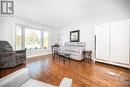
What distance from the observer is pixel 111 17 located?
3.90 m

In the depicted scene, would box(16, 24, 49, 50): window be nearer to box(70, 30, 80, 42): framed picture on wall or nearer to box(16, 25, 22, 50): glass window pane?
box(16, 25, 22, 50): glass window pane

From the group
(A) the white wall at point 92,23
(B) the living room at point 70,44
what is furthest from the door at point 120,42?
(A) the white wall at point 92,23

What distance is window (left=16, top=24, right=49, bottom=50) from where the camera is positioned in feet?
16.3

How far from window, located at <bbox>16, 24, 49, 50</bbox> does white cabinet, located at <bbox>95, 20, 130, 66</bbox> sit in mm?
4225

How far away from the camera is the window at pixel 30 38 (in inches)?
195

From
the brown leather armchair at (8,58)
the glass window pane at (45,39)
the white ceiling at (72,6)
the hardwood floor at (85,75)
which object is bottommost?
the hardwood floor at (85,75)

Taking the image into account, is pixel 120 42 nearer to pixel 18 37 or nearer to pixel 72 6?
pixel 72 6

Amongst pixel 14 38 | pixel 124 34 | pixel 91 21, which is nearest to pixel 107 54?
pixel 124 34

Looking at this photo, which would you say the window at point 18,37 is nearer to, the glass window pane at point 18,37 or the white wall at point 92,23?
the glass window pane at point 18,37

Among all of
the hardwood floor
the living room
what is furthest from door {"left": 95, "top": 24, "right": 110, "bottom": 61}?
the hardwood floor

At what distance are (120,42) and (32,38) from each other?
5.29 meters

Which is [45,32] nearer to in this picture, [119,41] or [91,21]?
[91,21]

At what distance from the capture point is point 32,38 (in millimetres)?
5840

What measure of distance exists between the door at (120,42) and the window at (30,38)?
16.1ft
